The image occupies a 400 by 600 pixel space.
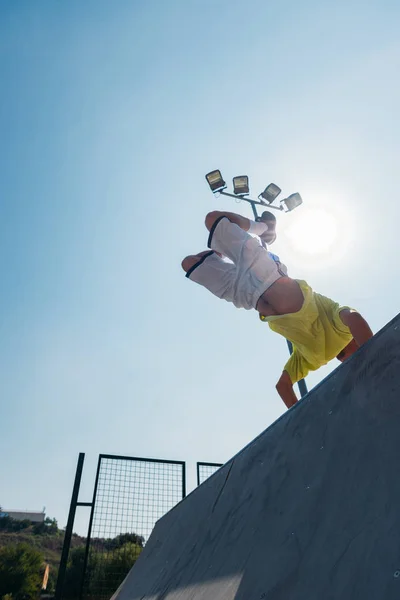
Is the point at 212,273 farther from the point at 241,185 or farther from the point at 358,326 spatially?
the point at 241,185

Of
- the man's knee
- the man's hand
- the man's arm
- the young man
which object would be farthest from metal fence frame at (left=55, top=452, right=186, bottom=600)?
the man's arm

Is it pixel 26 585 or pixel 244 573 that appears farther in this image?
pixel 26 585

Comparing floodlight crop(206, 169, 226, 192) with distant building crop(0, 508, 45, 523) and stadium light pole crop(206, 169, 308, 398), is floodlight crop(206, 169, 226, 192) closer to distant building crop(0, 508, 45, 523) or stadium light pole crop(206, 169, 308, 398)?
stadium light pole crop(206, 169, 308, 398)

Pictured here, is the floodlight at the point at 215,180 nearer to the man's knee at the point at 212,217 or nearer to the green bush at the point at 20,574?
the man's knee at the point at 212,217

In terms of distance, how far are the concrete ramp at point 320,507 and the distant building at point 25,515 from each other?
68446mm

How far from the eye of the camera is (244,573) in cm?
98

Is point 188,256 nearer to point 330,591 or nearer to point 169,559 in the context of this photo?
point 169,559

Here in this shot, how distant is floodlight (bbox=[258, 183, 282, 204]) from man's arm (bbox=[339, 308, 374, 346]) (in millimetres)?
4274

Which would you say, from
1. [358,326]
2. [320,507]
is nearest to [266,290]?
[358,326]

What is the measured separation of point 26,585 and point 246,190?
2647 cm

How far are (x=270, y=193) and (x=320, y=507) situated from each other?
5.63 m

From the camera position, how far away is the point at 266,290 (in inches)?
92.9

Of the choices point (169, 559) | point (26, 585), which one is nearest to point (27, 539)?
point (26, 585)

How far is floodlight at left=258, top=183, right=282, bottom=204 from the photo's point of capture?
603cm
